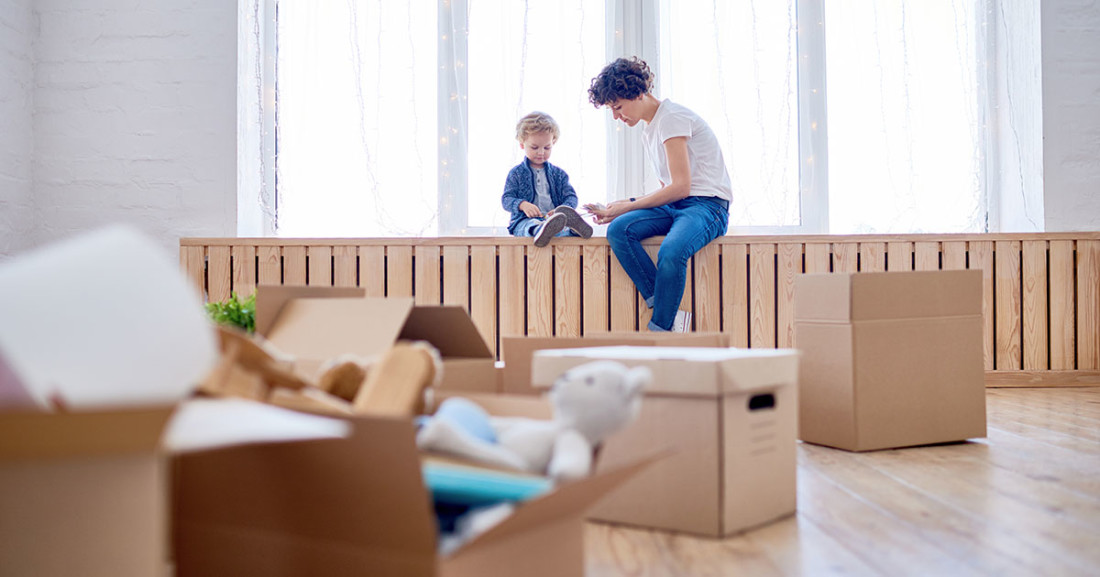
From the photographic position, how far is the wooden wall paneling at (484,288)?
3143 mm

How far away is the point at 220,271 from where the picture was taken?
3.17m

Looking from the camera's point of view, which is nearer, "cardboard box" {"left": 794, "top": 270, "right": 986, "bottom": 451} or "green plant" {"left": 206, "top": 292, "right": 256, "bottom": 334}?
"cardboard box" {"left": 794, "top": 270, "right": 986, "bottom": 451}

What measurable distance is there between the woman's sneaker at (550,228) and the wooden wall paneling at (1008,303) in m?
1.70

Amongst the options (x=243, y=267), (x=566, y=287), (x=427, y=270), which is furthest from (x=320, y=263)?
(x=566, y=287)

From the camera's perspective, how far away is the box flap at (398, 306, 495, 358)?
1358 millimetres

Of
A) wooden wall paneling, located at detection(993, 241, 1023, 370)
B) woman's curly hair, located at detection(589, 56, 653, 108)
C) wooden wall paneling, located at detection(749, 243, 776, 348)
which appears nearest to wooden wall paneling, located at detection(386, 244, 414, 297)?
woman's curly hair, located at detection(589, 56, 653, 108)

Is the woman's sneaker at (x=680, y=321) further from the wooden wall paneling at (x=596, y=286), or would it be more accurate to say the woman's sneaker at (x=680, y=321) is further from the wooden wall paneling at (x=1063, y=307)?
the wooden wall paneling at (x=1063, y=307)

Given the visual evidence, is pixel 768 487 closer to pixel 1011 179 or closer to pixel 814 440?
pixel 814 440

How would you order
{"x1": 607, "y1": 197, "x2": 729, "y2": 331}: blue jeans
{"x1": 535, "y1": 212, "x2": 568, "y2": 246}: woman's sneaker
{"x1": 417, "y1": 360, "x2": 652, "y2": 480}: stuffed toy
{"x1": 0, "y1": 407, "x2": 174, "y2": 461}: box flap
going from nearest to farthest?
{"x1": 0, "y1": 407, "x2": 174, "y2": 461}: box flap
{"x1": 417, "y1": 360, "x2": 652, "y2": 480}: stuffed toy
{"x1": 607, "y1": 197, "x2": 729, "y2": 331}: blue jeans
{"x1": 535, "y1": 212, "x2": 568, "y2": 246}: woman's sneaker

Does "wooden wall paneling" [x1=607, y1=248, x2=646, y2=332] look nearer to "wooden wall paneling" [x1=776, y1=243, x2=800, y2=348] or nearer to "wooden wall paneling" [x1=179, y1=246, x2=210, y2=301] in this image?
"wooden wall paneling" [x1=776, y1=243, x2=800, y2=348]

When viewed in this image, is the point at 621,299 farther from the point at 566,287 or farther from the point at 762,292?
the point at 762,292

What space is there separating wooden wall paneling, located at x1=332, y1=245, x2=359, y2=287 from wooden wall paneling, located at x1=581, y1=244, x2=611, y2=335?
2.93ft

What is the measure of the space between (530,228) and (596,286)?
1.14ft

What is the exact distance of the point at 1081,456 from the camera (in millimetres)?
1671
